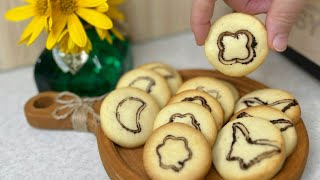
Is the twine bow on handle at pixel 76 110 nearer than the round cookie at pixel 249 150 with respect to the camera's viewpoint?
No

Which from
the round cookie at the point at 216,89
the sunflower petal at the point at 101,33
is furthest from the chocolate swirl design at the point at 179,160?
the sunflower petal at the point at 101,33

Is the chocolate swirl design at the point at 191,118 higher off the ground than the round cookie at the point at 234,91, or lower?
higher

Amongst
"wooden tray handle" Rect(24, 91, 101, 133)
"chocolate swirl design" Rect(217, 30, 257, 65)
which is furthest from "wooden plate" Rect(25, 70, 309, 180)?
"chocolate swirl design" Rect(217, 30, 257, 65)

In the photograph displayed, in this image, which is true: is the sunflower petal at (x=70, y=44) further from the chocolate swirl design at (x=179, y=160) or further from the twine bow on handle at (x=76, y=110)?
the chocolate swirl design at (x=179, y=160)

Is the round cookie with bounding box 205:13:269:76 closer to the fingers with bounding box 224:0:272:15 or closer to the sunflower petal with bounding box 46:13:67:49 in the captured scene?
the fingers with bounding box 224:0:272:15

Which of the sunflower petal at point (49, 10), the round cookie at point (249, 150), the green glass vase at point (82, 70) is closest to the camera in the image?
the round cookie at point (249, 150)

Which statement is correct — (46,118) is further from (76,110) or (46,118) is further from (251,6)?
(251,6)

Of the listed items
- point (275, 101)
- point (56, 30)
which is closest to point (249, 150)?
point (275, 101)
